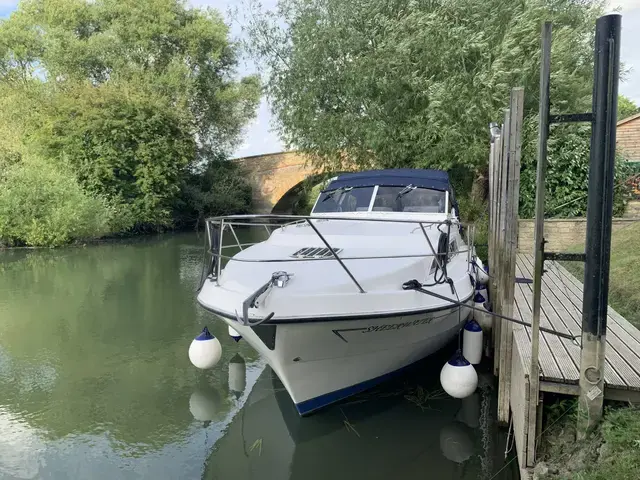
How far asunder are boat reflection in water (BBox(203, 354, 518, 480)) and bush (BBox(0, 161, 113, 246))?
1464 centimetres

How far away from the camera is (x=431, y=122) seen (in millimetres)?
12289

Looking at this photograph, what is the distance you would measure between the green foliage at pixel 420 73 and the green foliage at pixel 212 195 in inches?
474

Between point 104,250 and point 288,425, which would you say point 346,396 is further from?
point 104,250

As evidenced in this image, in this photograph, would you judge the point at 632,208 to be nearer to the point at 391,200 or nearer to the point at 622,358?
the point at 391,200

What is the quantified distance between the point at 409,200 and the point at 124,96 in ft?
63.1

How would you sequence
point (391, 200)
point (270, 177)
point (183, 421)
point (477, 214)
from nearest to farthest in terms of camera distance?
1. point (183, 421)
2. point (391, 200)
3. point (477, 214)
4. point (270, 177)

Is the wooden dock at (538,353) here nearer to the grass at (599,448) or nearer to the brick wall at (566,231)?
the grass at (599,448)

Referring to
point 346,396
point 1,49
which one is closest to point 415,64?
point 346,396

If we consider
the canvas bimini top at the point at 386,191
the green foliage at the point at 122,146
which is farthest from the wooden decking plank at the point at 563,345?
the green foliage at the point at 122,146

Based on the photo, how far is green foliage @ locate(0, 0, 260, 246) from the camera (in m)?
21.6

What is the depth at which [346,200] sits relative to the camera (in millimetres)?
7078

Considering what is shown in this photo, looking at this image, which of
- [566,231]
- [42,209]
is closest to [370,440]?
[566,231]

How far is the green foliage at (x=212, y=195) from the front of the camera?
2578 centimetres

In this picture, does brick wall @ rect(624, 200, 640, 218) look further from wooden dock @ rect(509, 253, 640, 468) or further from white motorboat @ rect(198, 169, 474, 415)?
white motorboat @ rect(198, 169, 474, 415)
